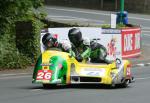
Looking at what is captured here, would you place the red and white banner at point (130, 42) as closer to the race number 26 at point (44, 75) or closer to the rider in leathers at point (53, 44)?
the rider in leathers at point (53, 44)

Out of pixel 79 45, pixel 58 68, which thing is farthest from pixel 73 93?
pixel 79 45

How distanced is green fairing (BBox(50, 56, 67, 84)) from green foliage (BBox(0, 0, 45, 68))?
25.2ft

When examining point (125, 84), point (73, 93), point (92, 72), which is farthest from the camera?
point (125, 84)

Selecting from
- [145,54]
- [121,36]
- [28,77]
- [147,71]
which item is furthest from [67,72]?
[145,54]

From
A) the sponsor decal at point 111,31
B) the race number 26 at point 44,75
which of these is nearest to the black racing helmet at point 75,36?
the race number 26 at point 44,75

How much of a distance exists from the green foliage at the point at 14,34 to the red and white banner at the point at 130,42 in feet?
13.5

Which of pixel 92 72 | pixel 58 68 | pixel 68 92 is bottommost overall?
pixel 68 92

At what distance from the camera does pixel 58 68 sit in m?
15.5

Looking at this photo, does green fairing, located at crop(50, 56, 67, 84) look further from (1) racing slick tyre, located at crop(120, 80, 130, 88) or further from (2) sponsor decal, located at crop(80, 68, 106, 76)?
(1) racing slick tyre, located at crop(120, 80, 130, 88)

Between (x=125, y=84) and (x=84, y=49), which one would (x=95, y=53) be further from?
(x=125, y=84)

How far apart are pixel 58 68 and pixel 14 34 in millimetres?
9228

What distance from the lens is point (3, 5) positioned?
958 inches

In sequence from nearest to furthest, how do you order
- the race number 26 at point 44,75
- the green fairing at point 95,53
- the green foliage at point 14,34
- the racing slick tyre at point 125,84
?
the race number 26 at point 44,75 < the green fairing at point 95,53 < the racing slick tyre at point 125,84 < the green foliage at point 14,34

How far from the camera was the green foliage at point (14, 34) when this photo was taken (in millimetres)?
23312
